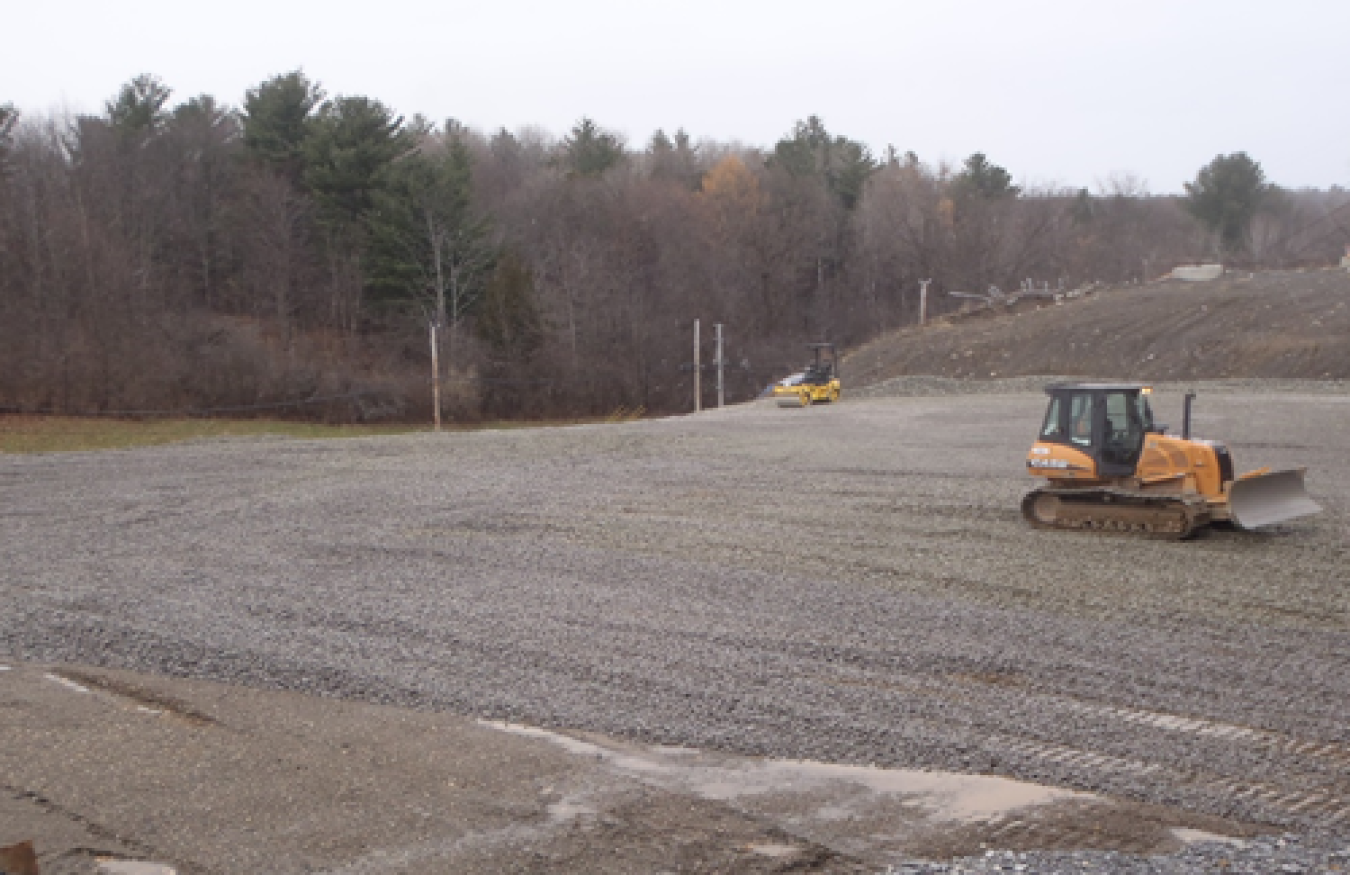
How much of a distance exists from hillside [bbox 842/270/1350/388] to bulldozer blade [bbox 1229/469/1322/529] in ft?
78.5

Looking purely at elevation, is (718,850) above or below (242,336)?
below

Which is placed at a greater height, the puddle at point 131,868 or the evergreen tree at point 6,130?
the evergreen tree at point 6,130

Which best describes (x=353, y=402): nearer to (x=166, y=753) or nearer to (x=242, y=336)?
(x=242, y=336)

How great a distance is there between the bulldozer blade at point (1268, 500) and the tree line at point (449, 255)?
3769 cm

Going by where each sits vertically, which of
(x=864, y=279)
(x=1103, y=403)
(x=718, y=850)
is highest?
(x=864, y=279)

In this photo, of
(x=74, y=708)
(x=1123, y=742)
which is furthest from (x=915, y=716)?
(x=74, y=708)

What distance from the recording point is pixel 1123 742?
7.25m

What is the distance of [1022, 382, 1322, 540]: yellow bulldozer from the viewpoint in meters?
13.1

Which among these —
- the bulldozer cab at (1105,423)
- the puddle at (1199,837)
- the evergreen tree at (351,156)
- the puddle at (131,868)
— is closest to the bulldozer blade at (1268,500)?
A: the bulldozer cab at (1105,423)

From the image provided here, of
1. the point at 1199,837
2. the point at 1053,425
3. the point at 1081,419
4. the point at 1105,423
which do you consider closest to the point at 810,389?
the point at 1053,425

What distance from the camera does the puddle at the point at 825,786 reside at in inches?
254

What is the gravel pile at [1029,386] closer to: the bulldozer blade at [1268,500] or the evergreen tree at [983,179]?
the bulldozer blade at [1268,500]

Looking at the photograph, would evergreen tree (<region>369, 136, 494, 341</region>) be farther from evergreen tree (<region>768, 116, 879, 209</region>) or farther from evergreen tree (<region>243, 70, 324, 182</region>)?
evergreen tree (<region>768, 116, 879, 209</region>)

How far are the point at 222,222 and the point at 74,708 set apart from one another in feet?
184
